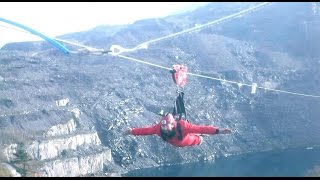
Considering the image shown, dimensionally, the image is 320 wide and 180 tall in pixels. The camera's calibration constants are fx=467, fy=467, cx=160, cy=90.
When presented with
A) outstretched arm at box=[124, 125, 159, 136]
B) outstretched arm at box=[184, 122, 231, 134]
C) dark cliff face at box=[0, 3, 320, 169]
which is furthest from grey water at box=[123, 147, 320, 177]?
outstretched arm at box=[184, 122, 231, 134]

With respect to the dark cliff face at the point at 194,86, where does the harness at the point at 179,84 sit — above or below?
above

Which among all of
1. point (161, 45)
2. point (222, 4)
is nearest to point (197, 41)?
point (161, 45)

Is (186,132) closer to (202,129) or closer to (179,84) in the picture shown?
(202,129)

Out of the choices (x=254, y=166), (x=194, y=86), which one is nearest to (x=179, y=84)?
(x=254, y=166)

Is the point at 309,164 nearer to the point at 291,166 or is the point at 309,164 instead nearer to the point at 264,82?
the point at 291,166

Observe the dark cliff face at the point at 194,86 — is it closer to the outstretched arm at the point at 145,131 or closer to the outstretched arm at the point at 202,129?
the outstretched arm at the point at 145,131

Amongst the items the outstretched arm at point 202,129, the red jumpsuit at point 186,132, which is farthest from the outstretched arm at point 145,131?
the outstretched arm at point 202,129
